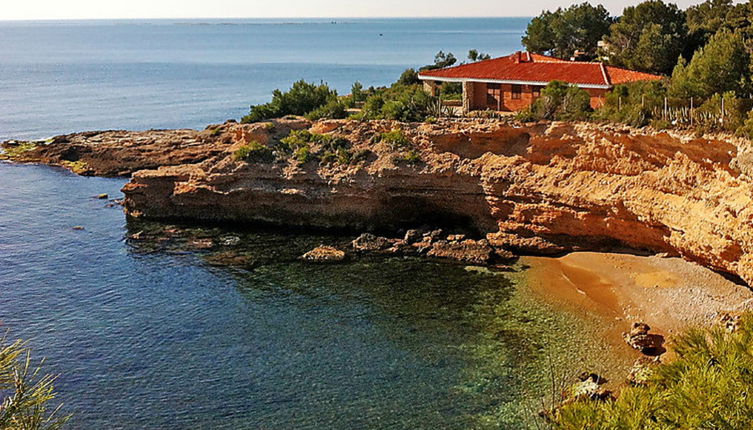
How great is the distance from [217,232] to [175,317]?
1216 centimetres

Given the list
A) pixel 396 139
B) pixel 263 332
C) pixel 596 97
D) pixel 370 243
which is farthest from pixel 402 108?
pixel 263 332

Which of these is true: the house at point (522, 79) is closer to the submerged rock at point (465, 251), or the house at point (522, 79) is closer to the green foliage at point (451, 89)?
the green foliage at point (451, 89)

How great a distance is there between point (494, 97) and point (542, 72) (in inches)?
137

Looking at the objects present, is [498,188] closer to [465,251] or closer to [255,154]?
[465,251]

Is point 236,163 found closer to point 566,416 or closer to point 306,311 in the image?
point 306,311

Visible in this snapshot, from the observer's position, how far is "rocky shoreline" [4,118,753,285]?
30.3 meters

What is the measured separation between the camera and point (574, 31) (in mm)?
62688

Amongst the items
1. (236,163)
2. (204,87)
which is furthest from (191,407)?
(204,87)

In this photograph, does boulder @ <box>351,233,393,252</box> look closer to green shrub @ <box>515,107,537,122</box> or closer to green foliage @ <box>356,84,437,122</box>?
green foliage @ <box>356,84,437,122</box>

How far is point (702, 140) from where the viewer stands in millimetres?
30156

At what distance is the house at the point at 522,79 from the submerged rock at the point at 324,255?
15.0 metres

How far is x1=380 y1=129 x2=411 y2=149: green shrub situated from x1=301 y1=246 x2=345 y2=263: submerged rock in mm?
7766

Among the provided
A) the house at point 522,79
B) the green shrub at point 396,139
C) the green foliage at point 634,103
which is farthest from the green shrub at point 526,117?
the green shrub at point 396,139

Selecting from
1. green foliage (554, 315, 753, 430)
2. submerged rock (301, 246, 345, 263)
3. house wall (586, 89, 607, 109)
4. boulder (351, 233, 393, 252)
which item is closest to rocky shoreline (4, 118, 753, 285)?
boulder (351, 233, 393, 252)
